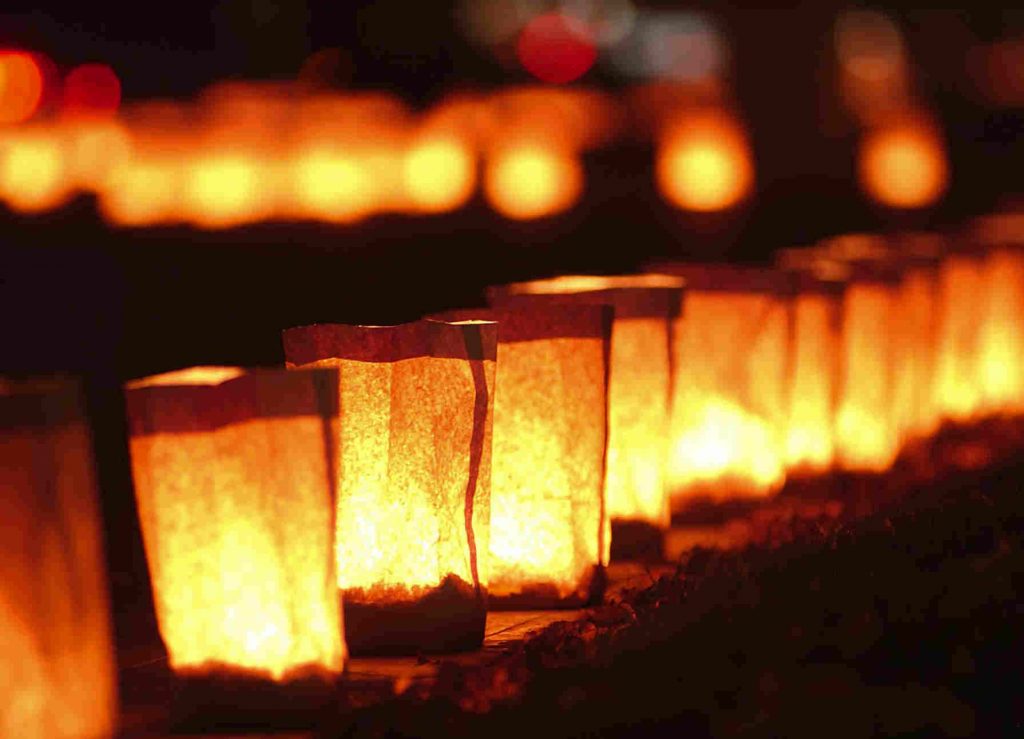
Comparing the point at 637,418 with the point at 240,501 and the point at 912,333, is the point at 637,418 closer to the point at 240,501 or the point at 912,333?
the point at 240,501

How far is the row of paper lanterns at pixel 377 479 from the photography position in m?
5.21

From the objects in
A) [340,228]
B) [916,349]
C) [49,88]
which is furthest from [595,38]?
[916,349]

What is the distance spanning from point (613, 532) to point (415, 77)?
35.4 m

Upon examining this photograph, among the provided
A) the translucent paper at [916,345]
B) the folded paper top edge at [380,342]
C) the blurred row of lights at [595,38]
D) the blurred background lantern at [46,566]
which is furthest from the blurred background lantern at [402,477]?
the blurred row of lights at [595,38]

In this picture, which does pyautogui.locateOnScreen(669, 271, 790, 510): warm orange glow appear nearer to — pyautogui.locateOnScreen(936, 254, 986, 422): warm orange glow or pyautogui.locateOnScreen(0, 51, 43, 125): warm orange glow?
pyautogui.locateOnScreen(936, 254, 986, 422): warm orange glow

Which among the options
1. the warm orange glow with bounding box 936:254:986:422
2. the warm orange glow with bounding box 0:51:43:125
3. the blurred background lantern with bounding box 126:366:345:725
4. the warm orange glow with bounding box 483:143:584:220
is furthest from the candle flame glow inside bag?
the warm orange glow with bounding box 0:51:43:125

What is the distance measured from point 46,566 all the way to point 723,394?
4.89 meters

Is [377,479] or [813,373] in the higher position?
[377,479]

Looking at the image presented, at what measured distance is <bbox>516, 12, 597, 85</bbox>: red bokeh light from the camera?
180 ft

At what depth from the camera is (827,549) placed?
762 centimetres

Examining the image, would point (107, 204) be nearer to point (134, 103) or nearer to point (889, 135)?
point (134, 103)

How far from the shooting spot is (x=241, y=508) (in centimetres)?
577

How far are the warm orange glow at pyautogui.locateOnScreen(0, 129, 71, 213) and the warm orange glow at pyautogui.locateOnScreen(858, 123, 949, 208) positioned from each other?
1292 centimetres

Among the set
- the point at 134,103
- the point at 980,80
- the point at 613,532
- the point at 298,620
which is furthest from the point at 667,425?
→ the point at 980,80
